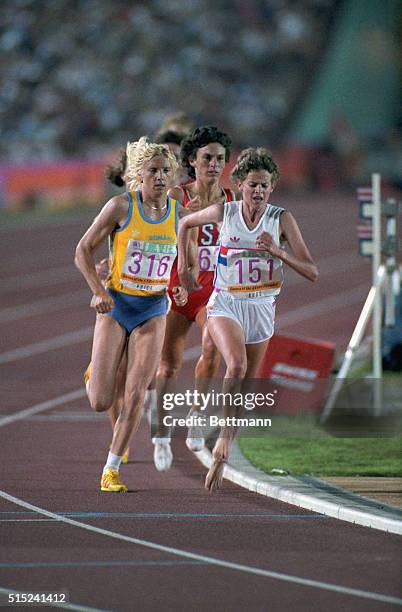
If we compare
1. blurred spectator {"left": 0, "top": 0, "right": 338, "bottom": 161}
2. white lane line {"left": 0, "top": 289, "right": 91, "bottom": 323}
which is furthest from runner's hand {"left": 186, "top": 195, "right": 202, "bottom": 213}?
blurred spectator {"left": 0, "top": 0, "right": 338, "bottom": 161}

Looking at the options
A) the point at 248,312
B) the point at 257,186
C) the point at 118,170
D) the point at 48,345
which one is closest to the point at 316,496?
the point at 248,312

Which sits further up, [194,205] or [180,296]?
[194,205]

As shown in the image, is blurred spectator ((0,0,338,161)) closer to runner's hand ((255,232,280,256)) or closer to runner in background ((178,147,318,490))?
runner in background ((178,147,318,490))

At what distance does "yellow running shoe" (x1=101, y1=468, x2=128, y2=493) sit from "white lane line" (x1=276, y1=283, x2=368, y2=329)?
12107mm

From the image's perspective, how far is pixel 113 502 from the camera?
881 centimetres

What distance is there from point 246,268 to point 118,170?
1697mm

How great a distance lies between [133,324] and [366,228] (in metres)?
4.45

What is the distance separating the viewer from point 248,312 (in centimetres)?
927

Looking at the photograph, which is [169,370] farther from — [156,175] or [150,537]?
[150,537]

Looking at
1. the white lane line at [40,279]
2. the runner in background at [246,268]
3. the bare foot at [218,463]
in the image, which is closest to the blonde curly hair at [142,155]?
the runner in background at [246,268]

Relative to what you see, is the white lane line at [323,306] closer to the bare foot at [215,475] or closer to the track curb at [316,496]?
the track curb at [316,496]

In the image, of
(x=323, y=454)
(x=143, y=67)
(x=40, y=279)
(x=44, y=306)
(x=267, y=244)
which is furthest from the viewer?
(x=143, y=67)

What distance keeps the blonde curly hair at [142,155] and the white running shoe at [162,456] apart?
189cm

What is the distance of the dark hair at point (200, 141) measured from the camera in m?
9.74
